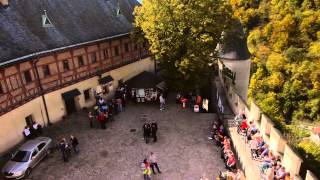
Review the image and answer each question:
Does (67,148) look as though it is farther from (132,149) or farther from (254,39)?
(254,39)

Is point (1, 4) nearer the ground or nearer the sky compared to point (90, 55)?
nearer the sky

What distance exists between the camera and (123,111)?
23234 mm

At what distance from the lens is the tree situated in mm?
21156

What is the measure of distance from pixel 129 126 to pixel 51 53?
7263 mm

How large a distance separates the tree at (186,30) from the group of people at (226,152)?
5.03 meters

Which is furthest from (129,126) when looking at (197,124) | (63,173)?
(63,173)

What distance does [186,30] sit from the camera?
21984 millimetres

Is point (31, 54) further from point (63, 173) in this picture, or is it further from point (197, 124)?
point (197, 124)

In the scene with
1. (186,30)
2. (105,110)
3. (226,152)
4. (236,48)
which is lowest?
(226,152)

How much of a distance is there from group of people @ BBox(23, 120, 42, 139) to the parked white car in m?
1.84

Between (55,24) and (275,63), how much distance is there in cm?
2117

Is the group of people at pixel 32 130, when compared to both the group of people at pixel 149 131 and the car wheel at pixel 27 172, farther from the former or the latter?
the group of people at pixel 149 131

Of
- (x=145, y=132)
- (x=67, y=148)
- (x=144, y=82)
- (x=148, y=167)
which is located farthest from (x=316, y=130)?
(x=67, y=148)

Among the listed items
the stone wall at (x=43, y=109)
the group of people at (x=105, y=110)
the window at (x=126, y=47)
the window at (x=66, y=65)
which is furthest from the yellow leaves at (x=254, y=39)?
the window at (x=66, y=65)
